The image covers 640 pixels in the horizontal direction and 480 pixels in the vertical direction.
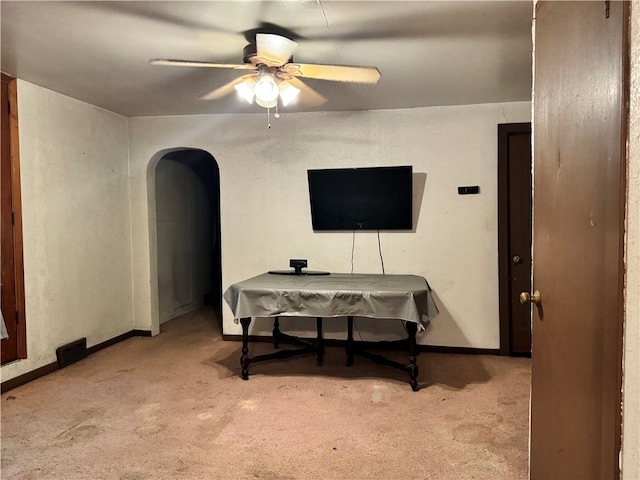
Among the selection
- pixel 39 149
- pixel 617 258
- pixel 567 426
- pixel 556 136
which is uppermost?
pixel 39 149

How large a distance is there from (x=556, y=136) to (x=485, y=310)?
9.46 ft

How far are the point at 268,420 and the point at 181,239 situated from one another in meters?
3.60

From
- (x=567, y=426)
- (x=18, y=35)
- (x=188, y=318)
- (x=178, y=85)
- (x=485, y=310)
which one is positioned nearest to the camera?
(x=567, y=426)

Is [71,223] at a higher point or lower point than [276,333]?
higher

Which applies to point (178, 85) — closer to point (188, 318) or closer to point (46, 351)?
point (46, 351)

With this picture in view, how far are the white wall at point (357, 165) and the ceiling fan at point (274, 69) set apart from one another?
1.53m

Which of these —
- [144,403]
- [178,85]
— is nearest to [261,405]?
[144,403]

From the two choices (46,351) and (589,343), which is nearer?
(589,343)

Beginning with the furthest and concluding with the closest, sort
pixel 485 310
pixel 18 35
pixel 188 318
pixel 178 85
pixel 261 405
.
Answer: pixel 188 318 < pixel 485 310 < pixel 178 85 < pixel 261 405 < pixel 18 35

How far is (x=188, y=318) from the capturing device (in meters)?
5.48

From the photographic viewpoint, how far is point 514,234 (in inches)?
153

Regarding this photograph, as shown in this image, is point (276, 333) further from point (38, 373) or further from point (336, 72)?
point (336, 72)

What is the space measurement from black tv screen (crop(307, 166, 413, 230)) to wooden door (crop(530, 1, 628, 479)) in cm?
238

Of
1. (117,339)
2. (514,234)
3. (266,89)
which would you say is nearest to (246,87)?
(266,89)
